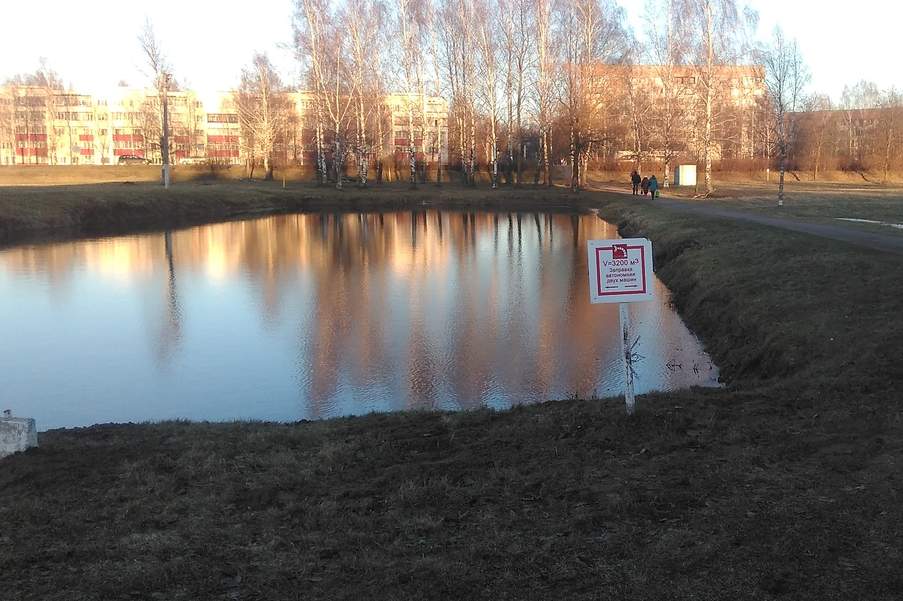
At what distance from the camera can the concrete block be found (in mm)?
6562

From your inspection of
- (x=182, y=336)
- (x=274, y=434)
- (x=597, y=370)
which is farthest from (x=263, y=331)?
(x=274, y=434)

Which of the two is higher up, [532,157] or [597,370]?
[532,157]

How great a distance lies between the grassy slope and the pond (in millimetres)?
2514

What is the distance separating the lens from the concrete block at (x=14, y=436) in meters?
6.56

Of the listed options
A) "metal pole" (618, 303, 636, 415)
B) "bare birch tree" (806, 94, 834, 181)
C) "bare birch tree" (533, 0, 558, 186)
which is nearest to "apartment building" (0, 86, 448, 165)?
"bare birch tree" (533, 0, 558, 186)

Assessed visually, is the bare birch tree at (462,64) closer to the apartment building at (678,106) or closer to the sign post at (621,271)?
the apartment building at (678,106)

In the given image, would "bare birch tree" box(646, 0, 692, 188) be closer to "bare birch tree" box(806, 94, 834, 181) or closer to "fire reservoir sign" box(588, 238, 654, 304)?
"bare birch tree" box(806, 94, 834, 181)

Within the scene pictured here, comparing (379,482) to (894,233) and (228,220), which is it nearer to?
(894,233)

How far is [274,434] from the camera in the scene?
7297 mm

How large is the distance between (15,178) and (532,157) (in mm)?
38912

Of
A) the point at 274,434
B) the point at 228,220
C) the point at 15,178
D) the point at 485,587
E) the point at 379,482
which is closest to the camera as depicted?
the point at 485,587

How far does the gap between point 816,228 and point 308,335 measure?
14.3 metres

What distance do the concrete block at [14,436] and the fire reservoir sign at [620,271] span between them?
16.0ft

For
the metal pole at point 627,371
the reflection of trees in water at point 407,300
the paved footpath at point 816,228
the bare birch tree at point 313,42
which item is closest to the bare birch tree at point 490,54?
the bare birch tree at point 313,42
